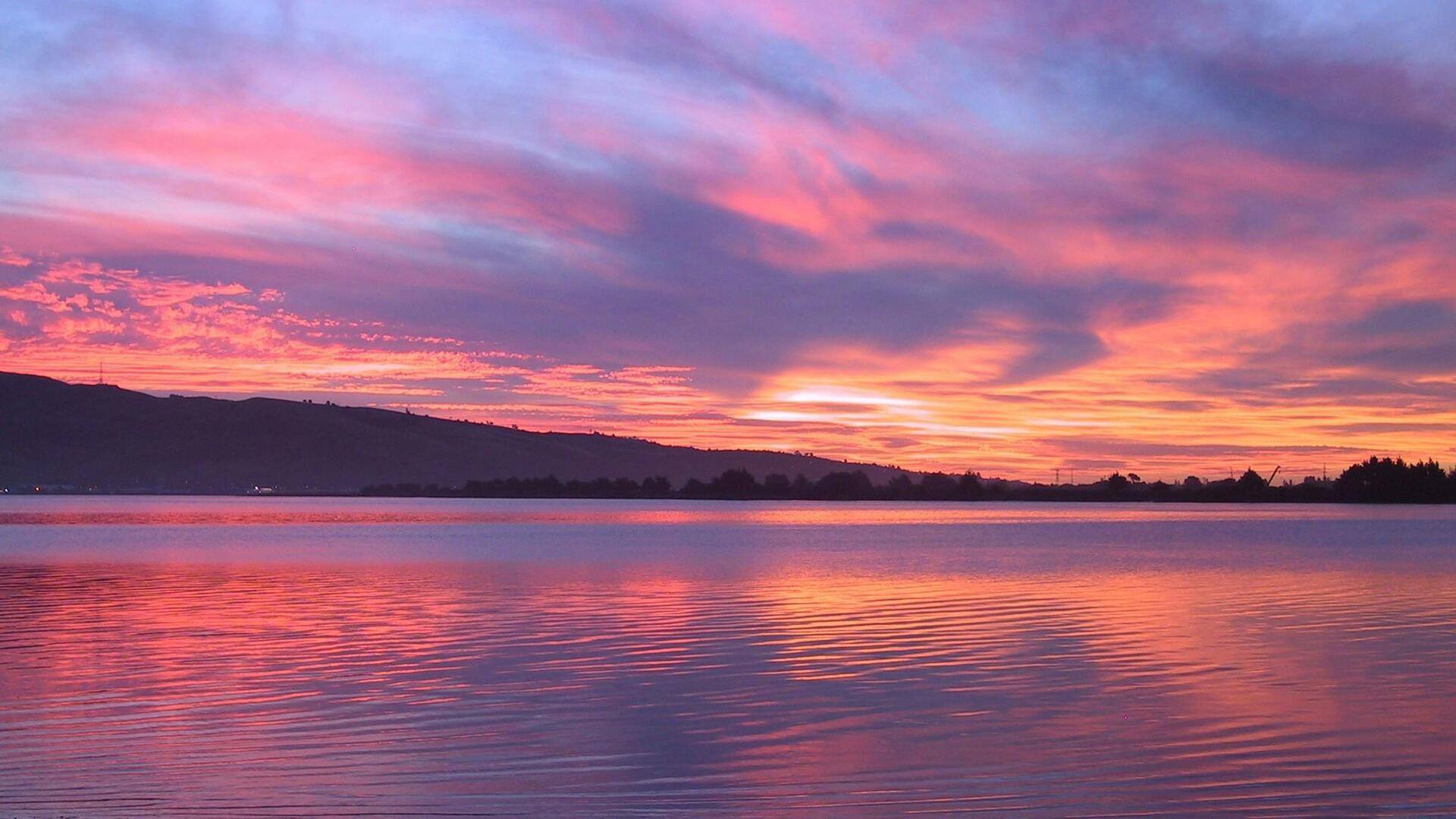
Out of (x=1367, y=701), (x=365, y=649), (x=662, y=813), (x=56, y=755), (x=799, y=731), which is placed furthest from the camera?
(x=365, y=649)

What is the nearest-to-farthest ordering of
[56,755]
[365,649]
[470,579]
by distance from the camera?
[56,755] → [365,649] → [470,579]

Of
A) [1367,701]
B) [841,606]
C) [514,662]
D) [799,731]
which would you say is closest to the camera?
[799,731]

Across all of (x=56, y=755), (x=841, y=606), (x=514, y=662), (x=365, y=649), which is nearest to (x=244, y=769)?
(x=56, y=755)

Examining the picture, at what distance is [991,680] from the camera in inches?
597

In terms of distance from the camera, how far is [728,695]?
14.2 metres

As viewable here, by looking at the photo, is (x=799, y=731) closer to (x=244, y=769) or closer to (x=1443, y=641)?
(x=244, y=769)

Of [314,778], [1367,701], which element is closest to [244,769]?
[314,778]

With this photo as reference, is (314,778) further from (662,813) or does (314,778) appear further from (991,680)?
(991,680)

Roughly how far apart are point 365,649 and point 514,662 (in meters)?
2.55

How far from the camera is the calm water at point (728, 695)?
32.1 feet

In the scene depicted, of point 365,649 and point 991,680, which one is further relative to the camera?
point 365,649

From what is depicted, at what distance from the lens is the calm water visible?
32.1 ft

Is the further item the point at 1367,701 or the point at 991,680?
the point at 991,680

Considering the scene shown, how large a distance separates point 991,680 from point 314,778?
25.9ft
